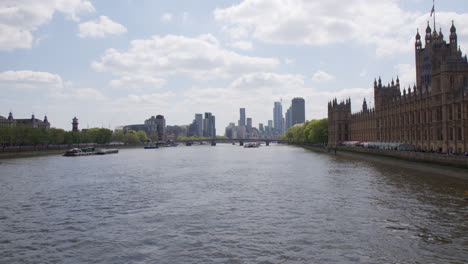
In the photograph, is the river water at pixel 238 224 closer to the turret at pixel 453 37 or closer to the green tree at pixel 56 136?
the turret at pixel 453 37

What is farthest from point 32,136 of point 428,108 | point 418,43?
point 418,43

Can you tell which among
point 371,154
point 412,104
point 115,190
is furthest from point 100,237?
point 412,104

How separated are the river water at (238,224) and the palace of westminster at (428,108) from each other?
95.4 ft

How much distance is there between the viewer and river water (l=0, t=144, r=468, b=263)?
20031 mm

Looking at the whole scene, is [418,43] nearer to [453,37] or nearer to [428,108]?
[453,37]

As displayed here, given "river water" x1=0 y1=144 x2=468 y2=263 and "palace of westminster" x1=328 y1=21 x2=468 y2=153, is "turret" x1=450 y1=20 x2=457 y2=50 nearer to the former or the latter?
"palace of westminster" x1=328 y1=21 x2=468 y2=153

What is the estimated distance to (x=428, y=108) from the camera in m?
80.9

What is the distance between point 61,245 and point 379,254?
17978 millimetres

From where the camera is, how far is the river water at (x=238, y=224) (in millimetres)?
20031

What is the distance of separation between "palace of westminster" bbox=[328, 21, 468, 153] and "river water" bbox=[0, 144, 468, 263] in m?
29.1

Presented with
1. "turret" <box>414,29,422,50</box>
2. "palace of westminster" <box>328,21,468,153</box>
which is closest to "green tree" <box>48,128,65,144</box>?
"palace of westminster" <box>328,21,468,153</box>

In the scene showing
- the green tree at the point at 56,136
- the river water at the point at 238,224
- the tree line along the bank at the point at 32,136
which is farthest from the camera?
the green tree at the point at 56,136

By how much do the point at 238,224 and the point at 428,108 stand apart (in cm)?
6954

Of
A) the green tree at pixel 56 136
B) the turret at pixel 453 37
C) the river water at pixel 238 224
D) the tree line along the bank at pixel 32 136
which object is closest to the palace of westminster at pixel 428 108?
the turret at pixel 453 37
